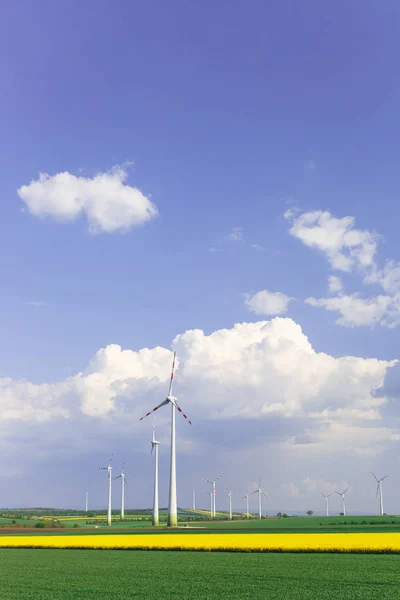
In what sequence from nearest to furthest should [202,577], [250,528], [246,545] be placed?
[202,577] → [246,545] → [250,528]

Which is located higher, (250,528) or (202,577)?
(202,577)

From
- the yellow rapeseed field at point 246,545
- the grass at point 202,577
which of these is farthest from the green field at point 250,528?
the grass at point 202,577

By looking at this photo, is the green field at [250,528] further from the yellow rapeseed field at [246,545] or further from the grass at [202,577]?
the grass at [202,577]

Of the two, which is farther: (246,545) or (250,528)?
(250,528)

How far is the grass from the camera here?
3378cm

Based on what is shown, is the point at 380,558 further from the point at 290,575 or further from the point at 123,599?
the point at 123,599

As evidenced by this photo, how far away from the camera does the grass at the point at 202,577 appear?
111 feet

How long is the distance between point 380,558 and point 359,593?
22.0m

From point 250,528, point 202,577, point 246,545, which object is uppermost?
point 202,577

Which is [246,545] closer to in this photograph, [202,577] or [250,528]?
[202,577]

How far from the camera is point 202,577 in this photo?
4166 cm

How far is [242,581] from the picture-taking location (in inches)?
1547

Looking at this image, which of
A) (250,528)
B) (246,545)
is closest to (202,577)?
(246,545)

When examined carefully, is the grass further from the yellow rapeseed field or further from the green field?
the green field
